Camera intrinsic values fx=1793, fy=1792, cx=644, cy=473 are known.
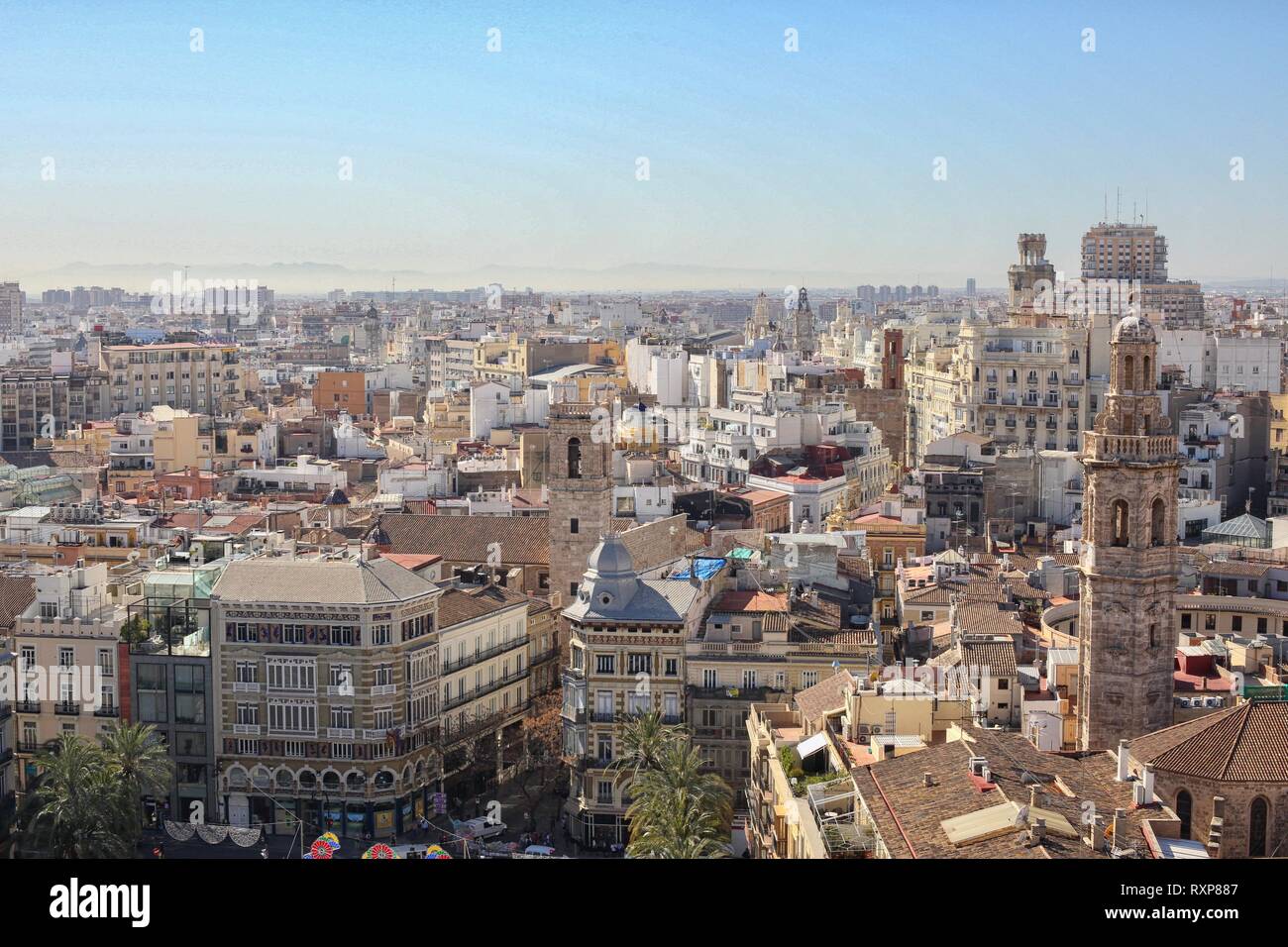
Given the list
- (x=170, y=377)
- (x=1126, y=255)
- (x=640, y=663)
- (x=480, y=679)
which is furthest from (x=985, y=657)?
(x=1126, y=255)

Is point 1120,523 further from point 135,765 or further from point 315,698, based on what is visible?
point 135,765

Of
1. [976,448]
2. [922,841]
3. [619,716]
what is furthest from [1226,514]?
[922,841]

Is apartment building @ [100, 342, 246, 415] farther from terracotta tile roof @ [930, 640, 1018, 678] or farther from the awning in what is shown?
the awning

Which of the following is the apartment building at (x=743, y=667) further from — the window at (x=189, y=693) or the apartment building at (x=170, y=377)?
the apartment building at (x=170, y=377)

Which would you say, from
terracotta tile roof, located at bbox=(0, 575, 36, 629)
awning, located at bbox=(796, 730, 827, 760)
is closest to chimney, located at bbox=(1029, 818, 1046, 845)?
awning, located at bbox=(796, 730, 827, 760)

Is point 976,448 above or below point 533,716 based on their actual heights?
above
